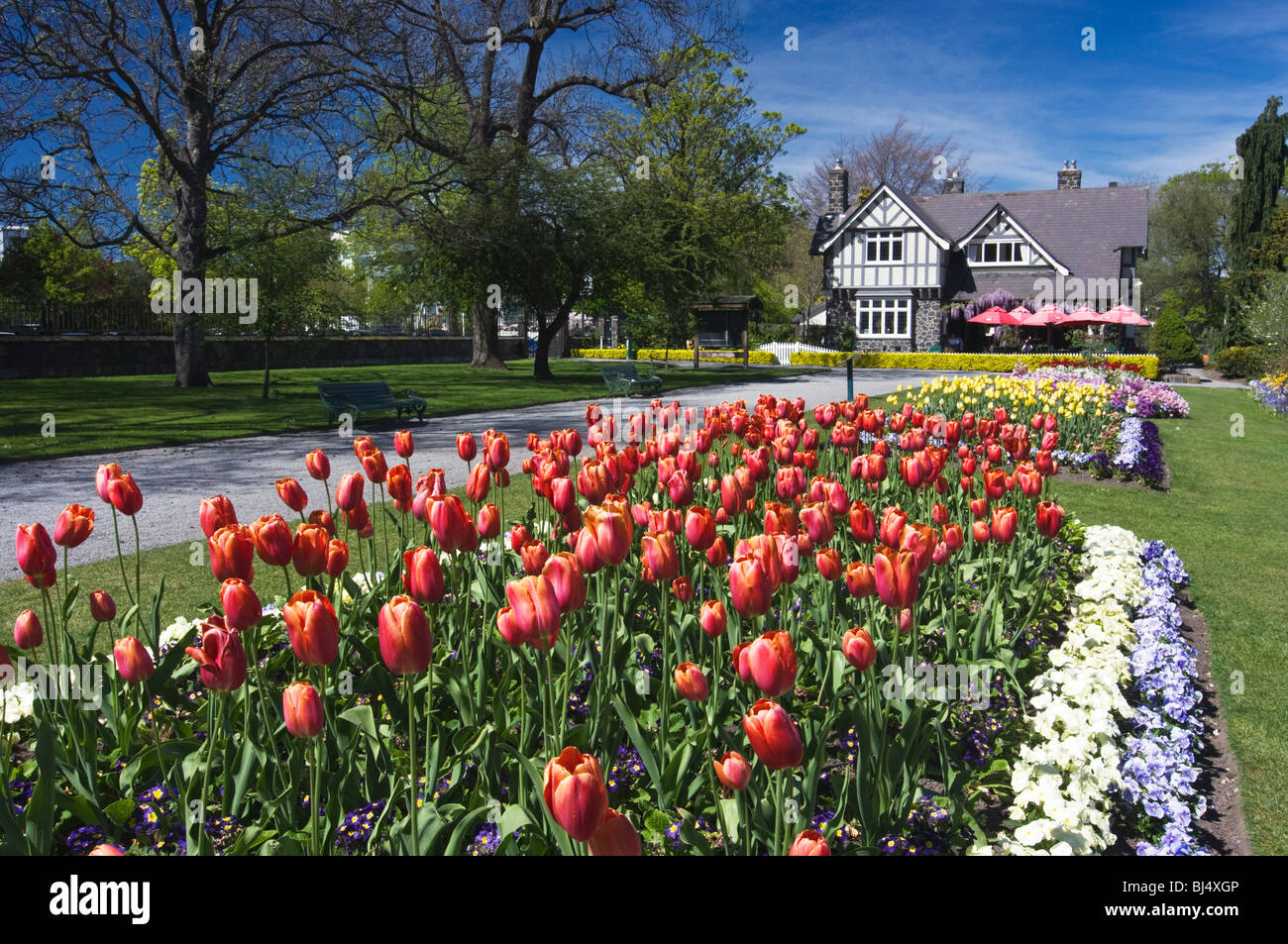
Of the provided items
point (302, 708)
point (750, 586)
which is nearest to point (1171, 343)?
point (750, 586)

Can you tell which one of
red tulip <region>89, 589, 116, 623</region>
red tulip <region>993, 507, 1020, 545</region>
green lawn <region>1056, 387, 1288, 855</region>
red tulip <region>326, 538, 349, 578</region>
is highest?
red tulip <region>326, 538, 349, 578</region>

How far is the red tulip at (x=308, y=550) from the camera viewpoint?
2656 mm

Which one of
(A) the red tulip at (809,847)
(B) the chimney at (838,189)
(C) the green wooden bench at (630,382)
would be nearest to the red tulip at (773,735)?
(A) the red tulip at (809,847)

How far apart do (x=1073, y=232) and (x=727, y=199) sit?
1831 centimetres

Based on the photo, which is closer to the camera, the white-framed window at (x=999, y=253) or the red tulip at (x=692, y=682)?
the red tulip at (x=692, y=682)

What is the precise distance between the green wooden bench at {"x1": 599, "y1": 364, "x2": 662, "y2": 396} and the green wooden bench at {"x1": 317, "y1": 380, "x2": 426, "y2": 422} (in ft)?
21.6

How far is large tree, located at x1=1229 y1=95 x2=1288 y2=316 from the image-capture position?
136 ft

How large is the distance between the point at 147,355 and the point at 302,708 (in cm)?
3040

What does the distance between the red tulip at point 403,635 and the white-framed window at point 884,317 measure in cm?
4688

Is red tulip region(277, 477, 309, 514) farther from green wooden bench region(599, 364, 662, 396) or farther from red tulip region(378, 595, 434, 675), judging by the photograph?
green wooden bench region(599, 364, 662, 396)

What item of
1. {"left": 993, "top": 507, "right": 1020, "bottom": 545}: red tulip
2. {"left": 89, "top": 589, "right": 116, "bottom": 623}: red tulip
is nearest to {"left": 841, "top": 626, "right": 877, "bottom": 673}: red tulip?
{"left": 993, "top": 507, "right": 1020, "bottom": 545}: red tulip

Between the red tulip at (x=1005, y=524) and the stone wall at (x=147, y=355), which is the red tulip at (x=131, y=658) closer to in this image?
the red tulip at (x=1005, y=524)
